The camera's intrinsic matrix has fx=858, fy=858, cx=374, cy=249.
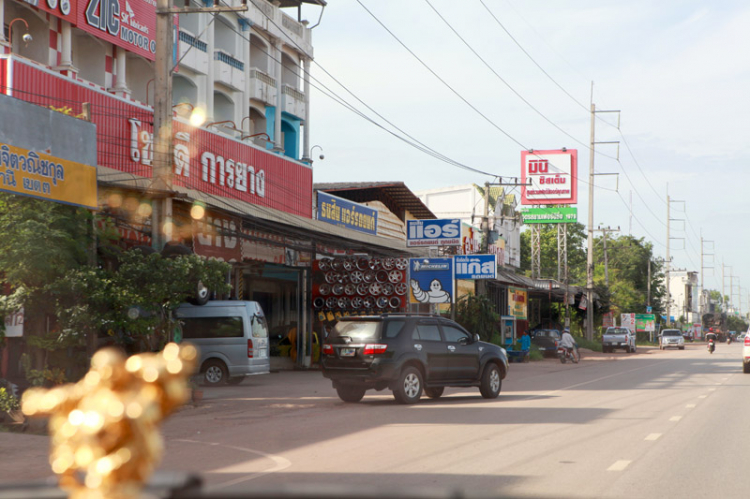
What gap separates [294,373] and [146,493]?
2678cm

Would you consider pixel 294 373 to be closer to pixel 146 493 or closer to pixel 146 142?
pixel 146 142

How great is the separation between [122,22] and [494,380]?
14.1 m

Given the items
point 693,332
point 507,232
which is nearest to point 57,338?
point 507,232

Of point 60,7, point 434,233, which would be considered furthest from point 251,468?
point 434,233

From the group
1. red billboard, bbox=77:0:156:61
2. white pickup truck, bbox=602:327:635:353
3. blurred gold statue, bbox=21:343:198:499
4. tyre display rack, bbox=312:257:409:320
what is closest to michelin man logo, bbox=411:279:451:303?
tyre display rack, bbox=312:257:409:320

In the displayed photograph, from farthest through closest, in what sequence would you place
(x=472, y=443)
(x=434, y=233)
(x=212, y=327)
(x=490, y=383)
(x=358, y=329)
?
1. (x=434, y=233)
2. (x=212, y=327)
3. (x=490, y=383)
4. (x=358, y=329)
5. (x=472, y=443)

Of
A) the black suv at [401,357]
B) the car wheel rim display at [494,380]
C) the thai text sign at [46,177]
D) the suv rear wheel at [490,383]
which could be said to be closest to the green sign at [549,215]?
the car wheel rim display at [494,380]

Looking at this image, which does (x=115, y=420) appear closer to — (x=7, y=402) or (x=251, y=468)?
(x=251, y=468)

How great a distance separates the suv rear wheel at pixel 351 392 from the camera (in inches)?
691

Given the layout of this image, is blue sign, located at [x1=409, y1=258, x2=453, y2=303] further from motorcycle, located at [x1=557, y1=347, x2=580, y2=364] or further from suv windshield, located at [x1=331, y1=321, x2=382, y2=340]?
suv windshield, located at [x1=331, y1=321, x2=382, y2=340]

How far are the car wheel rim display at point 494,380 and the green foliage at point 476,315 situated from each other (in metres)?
18.6

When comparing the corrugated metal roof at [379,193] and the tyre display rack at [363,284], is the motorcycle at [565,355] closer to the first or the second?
the corrugated metal roof at [379,193]

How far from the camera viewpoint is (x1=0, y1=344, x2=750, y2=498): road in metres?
8.41

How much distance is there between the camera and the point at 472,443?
1113 centimetres
